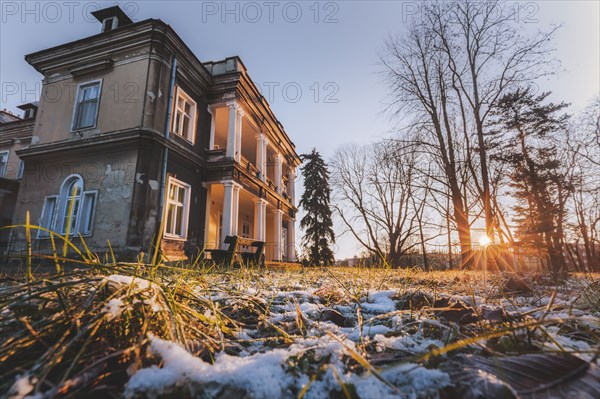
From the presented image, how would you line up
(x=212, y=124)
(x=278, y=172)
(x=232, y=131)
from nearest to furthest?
(x=232, y=131) < (x=212, y=124) < (x=278, y=172)

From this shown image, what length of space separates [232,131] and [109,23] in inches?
264

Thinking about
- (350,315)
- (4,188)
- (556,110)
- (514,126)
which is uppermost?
(556,110)

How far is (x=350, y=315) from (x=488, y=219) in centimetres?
1065

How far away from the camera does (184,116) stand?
10.9 meters

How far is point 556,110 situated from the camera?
611 inches

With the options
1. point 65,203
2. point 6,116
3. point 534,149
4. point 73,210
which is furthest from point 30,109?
point 534,149

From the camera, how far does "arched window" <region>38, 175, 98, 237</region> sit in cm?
876

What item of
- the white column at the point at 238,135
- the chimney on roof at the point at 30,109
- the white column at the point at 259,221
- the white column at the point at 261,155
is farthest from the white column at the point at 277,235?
the chimney on roof at the point at 30,109

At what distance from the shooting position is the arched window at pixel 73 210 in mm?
8758

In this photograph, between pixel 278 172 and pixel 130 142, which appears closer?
pixel 130 142

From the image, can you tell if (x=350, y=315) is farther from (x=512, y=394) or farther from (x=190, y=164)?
(x=190, y=164)

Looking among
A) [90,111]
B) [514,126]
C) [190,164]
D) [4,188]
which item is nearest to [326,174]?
[514,126]

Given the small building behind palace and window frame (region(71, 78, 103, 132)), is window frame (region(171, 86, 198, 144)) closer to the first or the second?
the small building behind palace

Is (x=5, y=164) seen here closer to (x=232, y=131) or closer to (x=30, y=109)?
(x=30, y=109)
